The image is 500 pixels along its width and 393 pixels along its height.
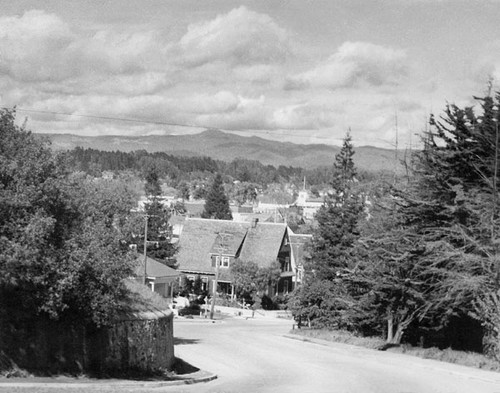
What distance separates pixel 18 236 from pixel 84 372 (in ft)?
17.0

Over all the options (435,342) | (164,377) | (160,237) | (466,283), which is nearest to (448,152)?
(466,283)

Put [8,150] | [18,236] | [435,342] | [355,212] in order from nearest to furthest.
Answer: [18,236]
[8,150]
[435,342]
[355,212]

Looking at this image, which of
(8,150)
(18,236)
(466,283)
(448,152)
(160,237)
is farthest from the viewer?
(160,237)

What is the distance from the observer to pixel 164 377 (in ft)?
86.9

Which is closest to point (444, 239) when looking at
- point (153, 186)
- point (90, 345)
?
point (90, 345)

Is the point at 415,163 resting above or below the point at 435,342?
above

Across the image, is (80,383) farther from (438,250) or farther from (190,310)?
(190,310)

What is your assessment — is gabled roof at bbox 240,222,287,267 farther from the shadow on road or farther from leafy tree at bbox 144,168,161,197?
the shadow on road

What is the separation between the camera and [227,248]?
84.4 meters

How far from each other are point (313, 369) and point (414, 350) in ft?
30.9

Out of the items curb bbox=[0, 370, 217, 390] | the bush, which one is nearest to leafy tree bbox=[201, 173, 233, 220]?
the bush

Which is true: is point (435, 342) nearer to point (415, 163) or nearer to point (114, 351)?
point (415, 163)

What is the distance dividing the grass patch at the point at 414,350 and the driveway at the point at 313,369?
0.97m

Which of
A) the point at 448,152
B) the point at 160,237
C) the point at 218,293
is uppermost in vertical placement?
the point at 448,152
